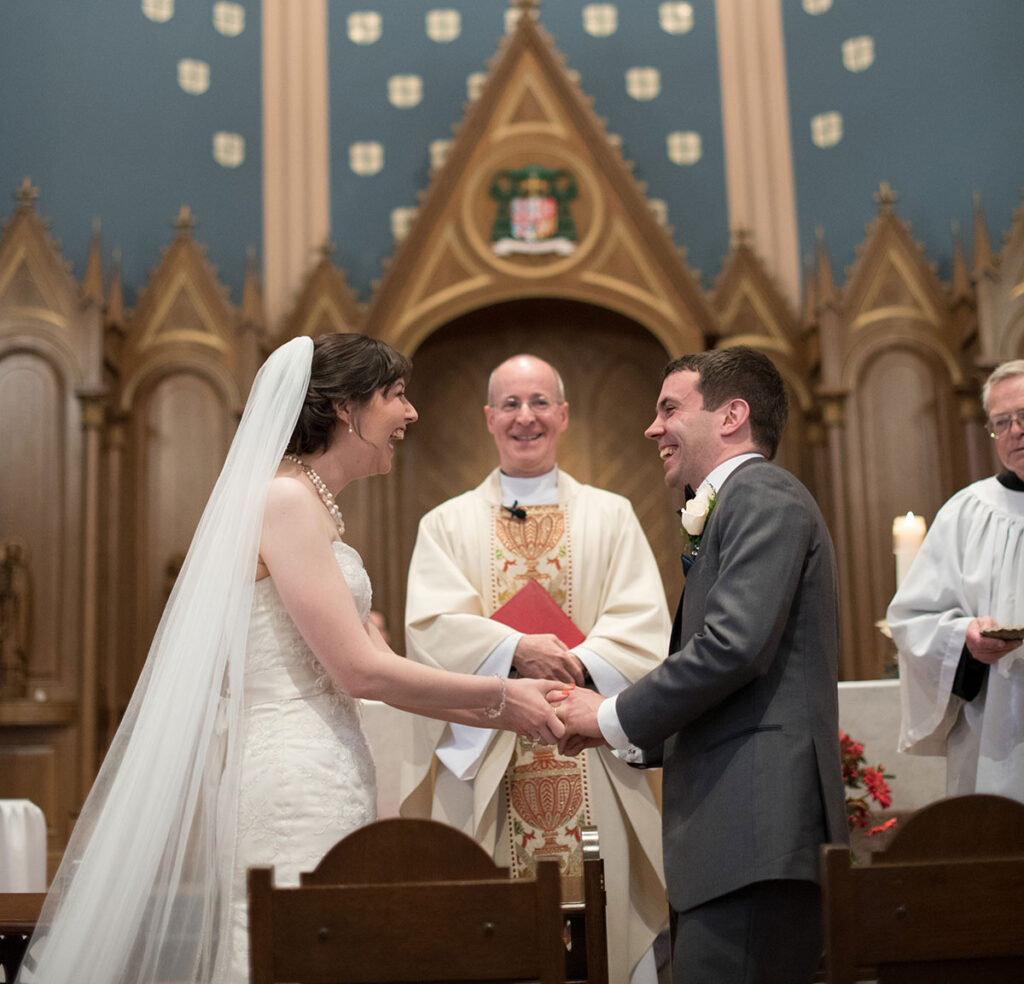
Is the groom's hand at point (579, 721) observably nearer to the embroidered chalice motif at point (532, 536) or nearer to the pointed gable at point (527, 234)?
the embroidered chalice motif at point (532, 536)

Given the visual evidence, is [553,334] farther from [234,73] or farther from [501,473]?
[501,473]

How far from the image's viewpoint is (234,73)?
955 cm

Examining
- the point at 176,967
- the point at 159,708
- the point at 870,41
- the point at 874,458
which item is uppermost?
the point at 870,41

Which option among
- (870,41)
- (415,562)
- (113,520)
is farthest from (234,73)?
(415,562)

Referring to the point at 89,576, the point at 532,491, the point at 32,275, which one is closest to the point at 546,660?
the point at 532,491

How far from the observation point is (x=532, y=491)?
15.1 feet

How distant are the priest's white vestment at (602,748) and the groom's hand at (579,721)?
71 cm

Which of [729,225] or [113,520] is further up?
[729,225]

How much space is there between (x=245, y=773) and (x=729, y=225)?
725cm

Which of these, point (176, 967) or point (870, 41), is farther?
point (870, 41)

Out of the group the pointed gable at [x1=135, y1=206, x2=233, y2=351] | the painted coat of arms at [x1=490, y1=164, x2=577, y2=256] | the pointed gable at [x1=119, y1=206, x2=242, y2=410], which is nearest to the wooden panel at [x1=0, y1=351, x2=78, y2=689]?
the pointed gable at [x1=119, y1=206, x2=242, y2=410]

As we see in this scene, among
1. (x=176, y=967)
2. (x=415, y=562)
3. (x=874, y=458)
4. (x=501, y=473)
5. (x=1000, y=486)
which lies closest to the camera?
(x=176, y=967)

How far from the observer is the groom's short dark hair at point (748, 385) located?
2.95 meters

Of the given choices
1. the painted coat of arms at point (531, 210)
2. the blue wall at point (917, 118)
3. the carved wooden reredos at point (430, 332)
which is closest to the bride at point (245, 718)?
the carved wooden reredos at point (430, 332)
